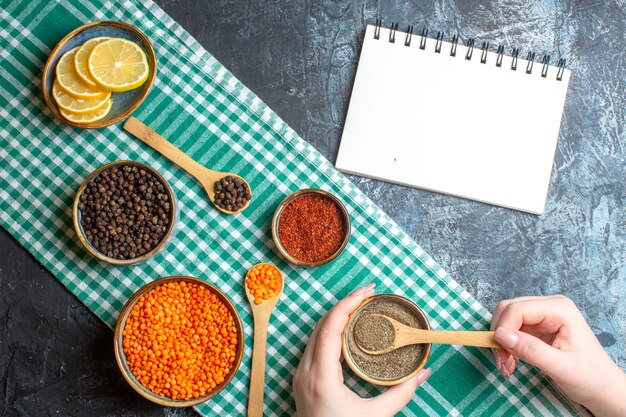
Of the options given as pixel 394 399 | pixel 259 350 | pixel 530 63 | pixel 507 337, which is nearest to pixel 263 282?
pixel 259 350

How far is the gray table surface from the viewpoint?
2598mm

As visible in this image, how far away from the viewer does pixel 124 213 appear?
2.48 m

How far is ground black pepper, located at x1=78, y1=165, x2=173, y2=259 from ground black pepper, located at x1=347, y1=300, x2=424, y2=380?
0.79 metres

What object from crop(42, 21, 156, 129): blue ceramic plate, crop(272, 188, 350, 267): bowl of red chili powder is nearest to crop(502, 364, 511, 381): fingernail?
crop(272, 188, 350, 267): bowl of red chili powder

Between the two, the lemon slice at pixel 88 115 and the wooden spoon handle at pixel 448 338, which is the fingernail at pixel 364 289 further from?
the lemon slice at pixel 88 115

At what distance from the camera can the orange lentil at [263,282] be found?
2531mm

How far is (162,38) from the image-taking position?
104 inches

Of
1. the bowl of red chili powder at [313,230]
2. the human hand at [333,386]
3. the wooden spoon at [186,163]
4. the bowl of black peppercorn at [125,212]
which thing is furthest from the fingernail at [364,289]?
the bowl of black peppercorn at [125,212]

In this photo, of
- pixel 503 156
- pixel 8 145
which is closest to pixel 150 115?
pixel 8 145

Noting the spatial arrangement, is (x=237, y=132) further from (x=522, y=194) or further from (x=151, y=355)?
(x=522, y=194)

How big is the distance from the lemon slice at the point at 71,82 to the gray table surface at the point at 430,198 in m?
0.45

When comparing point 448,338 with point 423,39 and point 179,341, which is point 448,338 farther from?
point 423,39

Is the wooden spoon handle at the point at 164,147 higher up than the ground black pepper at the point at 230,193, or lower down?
higher up

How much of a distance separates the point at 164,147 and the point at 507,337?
1.44 meters
